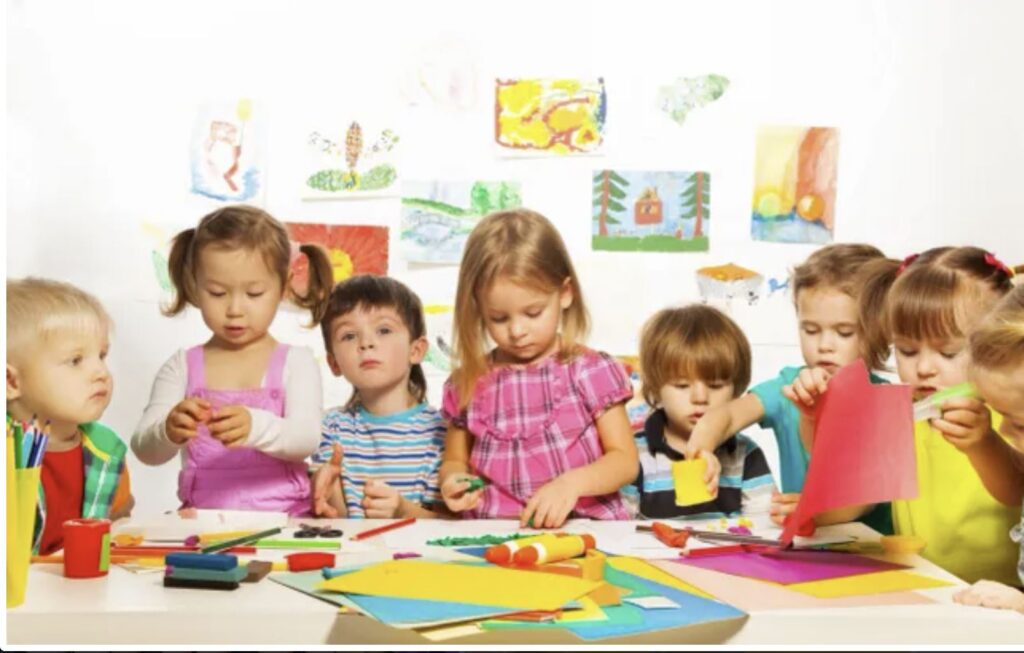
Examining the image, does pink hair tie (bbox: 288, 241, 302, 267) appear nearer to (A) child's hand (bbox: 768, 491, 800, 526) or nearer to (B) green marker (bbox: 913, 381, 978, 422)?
(A) child's hand (bbox: 768, 491, 800, 526)

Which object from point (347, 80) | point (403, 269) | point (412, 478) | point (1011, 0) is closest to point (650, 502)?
point (412, 478)

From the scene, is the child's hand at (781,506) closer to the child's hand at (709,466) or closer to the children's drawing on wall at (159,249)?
the child's hand at (709,466)

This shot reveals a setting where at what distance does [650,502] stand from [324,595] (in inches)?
34.1

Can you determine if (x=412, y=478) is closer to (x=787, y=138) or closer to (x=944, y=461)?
(x=944, y=461)

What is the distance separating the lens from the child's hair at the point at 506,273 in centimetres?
174

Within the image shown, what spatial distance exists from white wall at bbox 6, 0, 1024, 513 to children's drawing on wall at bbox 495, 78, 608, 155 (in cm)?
2

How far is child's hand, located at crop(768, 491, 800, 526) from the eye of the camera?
4.63ft

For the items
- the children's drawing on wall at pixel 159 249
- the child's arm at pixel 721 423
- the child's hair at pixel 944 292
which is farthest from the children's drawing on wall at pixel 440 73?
the child's hair at pixel 944 292

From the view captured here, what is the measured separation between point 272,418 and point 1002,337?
3.22ft

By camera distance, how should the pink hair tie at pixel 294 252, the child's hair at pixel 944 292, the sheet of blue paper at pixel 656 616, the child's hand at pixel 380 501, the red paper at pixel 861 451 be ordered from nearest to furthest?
1. the sheet of blue paper at pixel 656 616
2. the red paper at pixel 861 451
3. the child's hair at pixel 944 292
4. the child's hand at pixel 380 501
5. the pink hair tie at pixel 294 252

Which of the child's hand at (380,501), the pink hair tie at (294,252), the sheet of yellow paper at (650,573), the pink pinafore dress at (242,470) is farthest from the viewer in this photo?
the pink hair tie at (294,252)

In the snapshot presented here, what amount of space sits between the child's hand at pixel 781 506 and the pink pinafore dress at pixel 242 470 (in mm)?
725

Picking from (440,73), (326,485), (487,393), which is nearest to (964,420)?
(487,393)

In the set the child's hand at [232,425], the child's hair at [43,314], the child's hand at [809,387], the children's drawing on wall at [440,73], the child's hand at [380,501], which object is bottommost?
the child's hand at [380,501]
